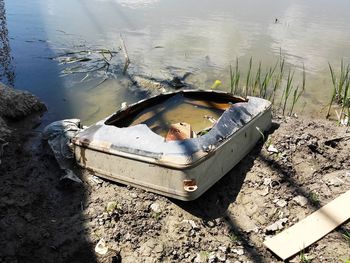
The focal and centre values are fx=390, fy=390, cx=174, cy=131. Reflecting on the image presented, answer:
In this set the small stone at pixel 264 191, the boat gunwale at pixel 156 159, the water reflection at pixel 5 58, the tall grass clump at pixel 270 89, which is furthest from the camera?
the water reflection at pixel 5 58

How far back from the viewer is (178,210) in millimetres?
3570

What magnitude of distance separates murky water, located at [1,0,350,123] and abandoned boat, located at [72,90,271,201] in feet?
5.93

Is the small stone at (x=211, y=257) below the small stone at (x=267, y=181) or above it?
below

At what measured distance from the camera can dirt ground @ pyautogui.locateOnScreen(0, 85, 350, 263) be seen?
3.18 metres

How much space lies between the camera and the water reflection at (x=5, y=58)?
705cm

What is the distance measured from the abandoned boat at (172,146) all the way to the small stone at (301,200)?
68 centimetres

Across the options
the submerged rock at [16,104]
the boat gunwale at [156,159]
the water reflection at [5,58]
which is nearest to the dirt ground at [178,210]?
the boat gunwale at [156,159]

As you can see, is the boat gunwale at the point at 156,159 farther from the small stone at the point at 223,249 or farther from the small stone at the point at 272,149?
the small stone at the point at 223,249

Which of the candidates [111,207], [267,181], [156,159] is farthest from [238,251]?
[111,207]

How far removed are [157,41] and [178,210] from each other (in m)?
6.22

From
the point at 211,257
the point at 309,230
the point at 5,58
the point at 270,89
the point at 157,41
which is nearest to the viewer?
the point at 211,257

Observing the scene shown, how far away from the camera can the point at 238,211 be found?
3639mm

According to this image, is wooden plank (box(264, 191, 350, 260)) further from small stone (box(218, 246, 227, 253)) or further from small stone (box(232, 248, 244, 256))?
small stone (box(218, 246, 227, 253))

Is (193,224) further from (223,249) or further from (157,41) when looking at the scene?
(157,41)
